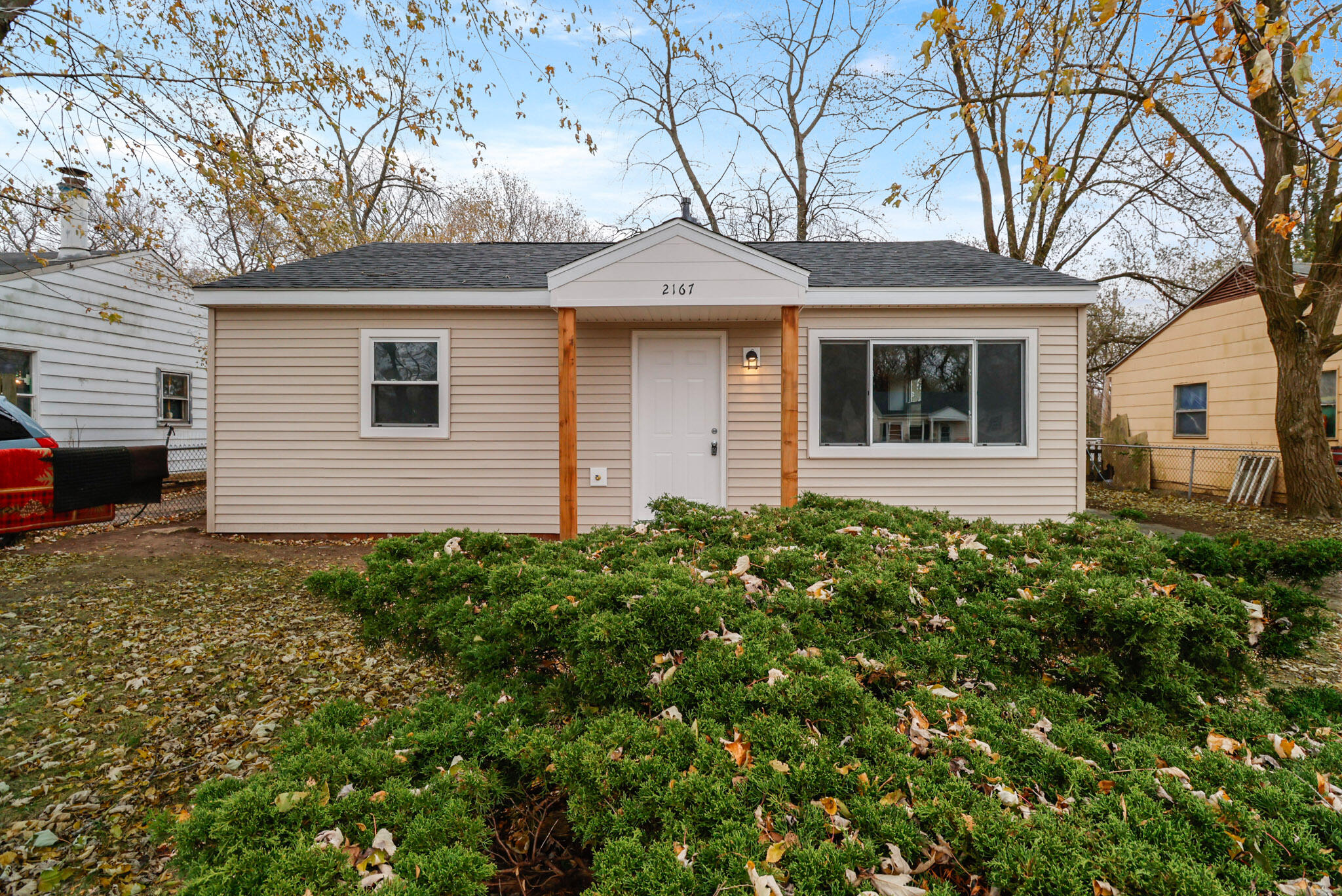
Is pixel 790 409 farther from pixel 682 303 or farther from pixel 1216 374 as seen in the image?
pixel 1216 374

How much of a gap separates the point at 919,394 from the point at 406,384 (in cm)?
552

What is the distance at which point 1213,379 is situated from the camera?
10000 millimetres

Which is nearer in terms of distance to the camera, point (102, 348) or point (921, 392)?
point (921, 392)

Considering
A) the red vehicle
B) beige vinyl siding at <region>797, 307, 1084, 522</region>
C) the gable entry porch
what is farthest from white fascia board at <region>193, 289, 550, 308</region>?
beige vinyl siding at <region>797, 307, 1084, 522</region>

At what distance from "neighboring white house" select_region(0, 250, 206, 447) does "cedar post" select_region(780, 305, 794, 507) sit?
751 centimetres

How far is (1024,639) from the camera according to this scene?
1873mm

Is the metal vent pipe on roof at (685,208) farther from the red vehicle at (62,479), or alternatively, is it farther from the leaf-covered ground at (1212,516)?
the leaf-covered ground at (1212,516)

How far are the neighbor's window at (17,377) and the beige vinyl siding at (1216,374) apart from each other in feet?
58.3

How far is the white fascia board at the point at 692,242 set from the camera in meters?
5.55

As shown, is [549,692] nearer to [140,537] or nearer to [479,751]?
[479,751]

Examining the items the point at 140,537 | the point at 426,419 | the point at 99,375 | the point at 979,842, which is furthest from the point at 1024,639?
the point at 99,375

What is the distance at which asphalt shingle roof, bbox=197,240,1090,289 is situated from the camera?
636 cm

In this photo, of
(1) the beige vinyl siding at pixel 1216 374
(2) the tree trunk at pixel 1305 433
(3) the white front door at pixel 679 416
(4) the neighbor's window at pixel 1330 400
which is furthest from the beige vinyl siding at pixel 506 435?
(4) the neighbor's window at pixel 1330 400

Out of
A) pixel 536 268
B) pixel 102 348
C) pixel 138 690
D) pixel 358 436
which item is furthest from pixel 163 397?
pixel 138 690
